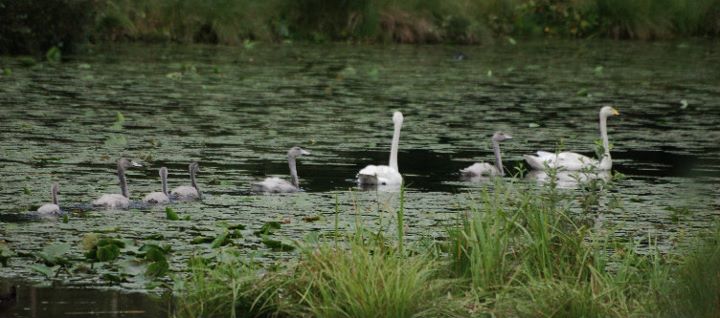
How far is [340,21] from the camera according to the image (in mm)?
30828

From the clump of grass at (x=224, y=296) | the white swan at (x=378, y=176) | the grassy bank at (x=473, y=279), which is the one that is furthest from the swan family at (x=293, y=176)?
the clump of grass at (x=224, y=296)

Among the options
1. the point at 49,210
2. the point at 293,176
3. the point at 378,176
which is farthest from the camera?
the point at 378,176

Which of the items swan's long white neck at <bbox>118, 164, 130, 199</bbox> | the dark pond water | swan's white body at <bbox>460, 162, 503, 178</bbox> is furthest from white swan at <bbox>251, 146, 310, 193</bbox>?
swan's white body at <bbox>460, 162, 503, 178</bbox>

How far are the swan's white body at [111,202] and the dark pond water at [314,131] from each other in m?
0.11

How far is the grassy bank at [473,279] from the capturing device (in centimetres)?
668

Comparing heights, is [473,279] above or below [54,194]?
below

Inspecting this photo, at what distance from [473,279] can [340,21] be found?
23898mm

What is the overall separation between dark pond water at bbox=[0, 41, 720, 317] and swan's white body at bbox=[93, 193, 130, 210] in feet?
0.38

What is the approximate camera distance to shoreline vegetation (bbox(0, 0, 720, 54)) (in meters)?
24.5

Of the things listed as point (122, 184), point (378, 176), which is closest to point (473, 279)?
point (122, 184)

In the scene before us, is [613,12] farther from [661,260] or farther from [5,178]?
[661,260]

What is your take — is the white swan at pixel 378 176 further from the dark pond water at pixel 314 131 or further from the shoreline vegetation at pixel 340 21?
the shoreline vegetation at pixel 340 21

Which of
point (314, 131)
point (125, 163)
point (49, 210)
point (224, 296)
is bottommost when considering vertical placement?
point (224, 296)

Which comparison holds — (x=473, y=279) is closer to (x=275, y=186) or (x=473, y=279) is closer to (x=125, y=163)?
(x=275, y=186)
